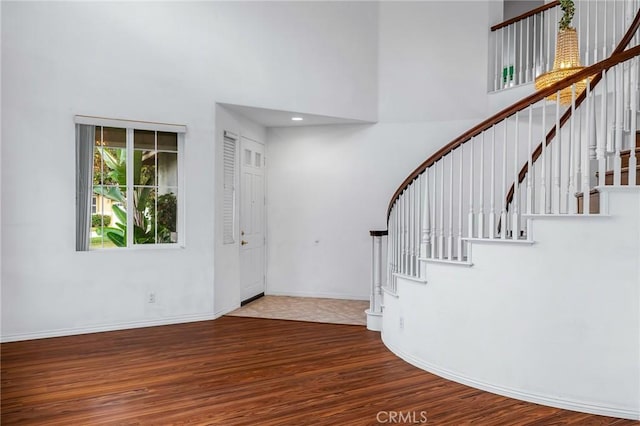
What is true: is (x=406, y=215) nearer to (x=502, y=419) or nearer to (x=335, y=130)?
(x=502, y=419)

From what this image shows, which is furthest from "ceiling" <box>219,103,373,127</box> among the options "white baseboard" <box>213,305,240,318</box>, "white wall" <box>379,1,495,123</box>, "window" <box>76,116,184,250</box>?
"white baseboard" <box>213,305,240,318</box>

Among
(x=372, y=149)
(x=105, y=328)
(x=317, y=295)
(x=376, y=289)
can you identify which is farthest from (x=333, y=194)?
(x=105, y=328)

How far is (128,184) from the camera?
198 inches

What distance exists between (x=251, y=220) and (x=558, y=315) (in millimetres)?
4398

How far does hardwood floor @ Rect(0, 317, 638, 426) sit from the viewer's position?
9.20 ft

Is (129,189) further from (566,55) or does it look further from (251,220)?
(566,55)

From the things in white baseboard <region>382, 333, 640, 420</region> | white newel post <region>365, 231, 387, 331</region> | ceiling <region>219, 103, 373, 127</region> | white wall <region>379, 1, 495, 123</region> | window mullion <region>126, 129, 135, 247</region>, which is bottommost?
white baseboard <region>382, 333, 640, 420</region>

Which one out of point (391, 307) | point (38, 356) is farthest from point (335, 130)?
point (38, 356)

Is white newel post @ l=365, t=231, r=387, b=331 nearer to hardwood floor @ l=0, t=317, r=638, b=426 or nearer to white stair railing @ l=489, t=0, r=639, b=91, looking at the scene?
hardwood floor @ l=0, t=317, r=638, b=426

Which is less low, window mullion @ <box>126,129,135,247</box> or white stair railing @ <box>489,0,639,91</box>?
white stair railing @ <box>489,0,639,91</box>

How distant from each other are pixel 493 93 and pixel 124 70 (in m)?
4.72

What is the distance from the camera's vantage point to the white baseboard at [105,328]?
14.8 feet

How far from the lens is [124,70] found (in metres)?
4.91

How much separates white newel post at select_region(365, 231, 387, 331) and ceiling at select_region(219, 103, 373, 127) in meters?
2.04
